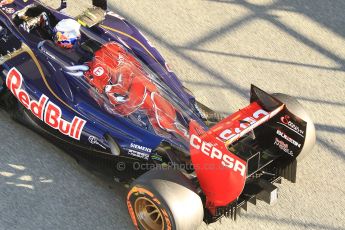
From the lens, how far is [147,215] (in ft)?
20.0

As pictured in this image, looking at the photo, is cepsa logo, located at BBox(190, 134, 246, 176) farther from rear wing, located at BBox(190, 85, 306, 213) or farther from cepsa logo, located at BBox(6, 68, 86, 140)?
cepsa logo, located at BBox(6, 68, 86, 140)

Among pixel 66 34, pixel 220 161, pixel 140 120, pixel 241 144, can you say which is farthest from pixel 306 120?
pixel 66 34

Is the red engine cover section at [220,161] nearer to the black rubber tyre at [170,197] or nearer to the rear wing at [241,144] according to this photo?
the rear wing at [241,144]

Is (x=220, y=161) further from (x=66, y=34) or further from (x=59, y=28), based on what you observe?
(x=59, y=28)

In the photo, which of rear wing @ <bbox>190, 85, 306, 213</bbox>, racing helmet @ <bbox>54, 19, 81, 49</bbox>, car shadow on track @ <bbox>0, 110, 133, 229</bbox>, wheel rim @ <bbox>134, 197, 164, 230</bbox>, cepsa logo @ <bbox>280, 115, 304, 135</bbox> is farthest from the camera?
racing helmet @ <bbox>54, 19, 81, 49</bbox>

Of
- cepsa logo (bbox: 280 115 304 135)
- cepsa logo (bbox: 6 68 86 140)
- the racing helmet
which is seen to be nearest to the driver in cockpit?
the racing helmet

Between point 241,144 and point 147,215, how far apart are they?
3.55 ft

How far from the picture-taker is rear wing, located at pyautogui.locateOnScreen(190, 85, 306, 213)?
5.66m

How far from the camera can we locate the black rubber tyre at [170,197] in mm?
5672

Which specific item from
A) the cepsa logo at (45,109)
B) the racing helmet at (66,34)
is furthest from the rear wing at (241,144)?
the racing helmet at (66,34)

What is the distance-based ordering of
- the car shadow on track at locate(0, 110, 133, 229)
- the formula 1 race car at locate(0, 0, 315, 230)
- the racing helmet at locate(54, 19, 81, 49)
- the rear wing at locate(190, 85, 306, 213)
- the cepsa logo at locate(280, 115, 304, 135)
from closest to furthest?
the rear wing at locate(190, 85, 306, 213) → the formula 1 race car at locate(0, 0, 315, 230) → the cepsa logo at locate(280, 115, 304, 135) → the car shadow on track at locate(0, 110, 133, 229) → the racing helmet at locate(54, 19, 81, 49)

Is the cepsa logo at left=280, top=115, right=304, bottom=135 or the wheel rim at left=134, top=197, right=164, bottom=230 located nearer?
the wheel rim at left=134, top=197, right=164, bottom=230

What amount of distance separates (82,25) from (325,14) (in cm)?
388

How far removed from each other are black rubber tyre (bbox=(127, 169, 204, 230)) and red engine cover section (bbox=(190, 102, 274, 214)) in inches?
6.9
